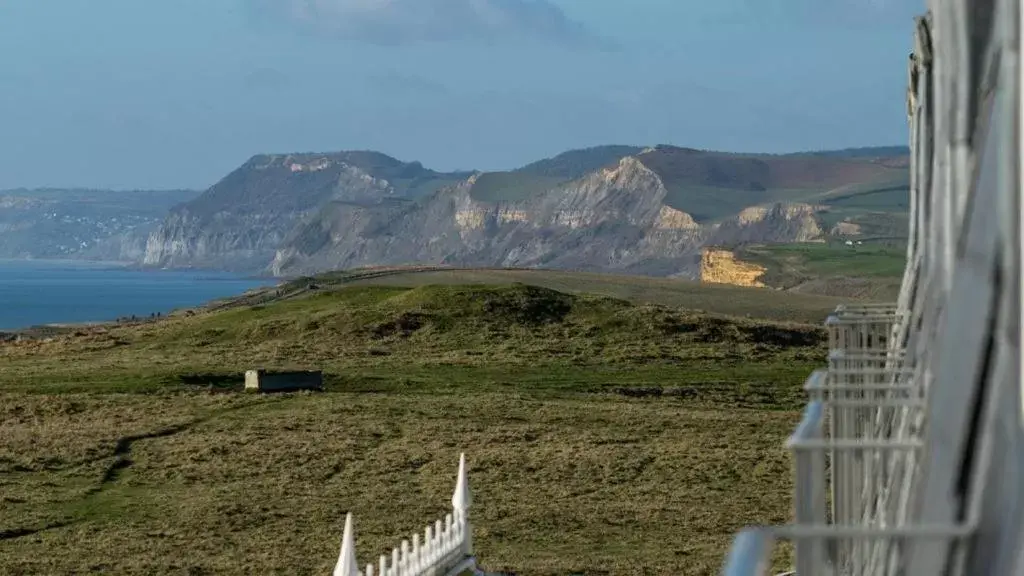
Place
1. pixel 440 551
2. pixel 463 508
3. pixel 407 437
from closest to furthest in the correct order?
pixel 440 551, pixel 463 508, pixel 407 437

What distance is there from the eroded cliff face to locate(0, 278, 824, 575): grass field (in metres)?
71.7

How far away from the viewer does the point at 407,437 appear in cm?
2716

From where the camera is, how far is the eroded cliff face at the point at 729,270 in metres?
121

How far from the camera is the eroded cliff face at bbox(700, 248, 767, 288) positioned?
121125 millimetres

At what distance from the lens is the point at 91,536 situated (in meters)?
18.4

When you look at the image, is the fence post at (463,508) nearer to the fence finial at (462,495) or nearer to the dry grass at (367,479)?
the fence finial at (462,495)

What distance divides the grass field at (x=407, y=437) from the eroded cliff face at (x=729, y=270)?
71699 mm

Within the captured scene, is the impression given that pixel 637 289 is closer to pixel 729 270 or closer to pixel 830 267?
pixel 729 270

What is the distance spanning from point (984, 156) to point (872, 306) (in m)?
9.00

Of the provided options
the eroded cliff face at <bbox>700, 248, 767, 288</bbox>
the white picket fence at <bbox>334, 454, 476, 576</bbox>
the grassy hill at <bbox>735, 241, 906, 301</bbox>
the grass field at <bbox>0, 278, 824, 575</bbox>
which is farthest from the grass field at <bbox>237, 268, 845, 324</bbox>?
the white picket fence at <bbox>334, 454, 476, 576</bbox>

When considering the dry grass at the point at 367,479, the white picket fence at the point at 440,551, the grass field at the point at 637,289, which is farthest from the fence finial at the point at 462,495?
the grass field at the point at 637,289

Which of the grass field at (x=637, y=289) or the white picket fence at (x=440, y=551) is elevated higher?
the white picket fence at (x=440, y=551)

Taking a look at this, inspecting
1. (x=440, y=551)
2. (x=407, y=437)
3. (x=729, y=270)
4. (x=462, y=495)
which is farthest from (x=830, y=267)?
(x=440, y=551)

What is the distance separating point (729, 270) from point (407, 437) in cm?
9614
